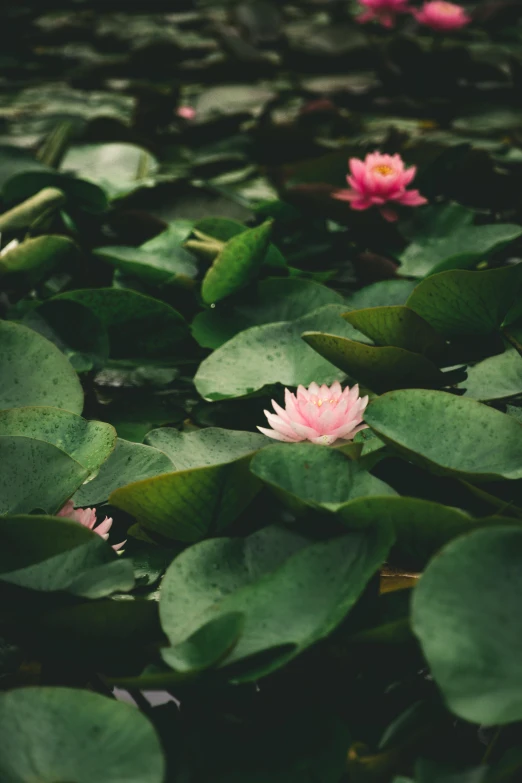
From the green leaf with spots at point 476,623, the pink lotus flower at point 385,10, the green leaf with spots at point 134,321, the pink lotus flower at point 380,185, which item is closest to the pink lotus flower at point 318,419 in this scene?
the green leaf with spots at point 476,623

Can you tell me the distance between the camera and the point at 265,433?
1.08m

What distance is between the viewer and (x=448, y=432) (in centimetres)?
100

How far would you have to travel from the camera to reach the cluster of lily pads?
2.41 ft

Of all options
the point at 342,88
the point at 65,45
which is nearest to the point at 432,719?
the point at 342,88

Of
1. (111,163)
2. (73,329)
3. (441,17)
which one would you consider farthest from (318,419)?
(441,17)

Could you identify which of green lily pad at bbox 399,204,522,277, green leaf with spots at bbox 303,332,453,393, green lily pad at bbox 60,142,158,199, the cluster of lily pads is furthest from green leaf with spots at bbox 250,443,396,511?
green lily pad at bbox 60,142,158,199

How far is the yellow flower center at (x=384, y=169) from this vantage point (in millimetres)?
1760

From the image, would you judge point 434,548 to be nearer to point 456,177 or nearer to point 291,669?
point 291,669

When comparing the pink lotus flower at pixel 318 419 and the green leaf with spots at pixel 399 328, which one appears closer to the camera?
the pink lotus flower at pixel 318 419

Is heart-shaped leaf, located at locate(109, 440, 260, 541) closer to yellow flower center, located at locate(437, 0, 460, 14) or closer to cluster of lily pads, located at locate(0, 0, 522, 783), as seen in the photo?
cluster of lily pads, located at locate(0, 0, 522, 783)

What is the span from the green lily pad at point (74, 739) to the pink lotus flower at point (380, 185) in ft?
4.15

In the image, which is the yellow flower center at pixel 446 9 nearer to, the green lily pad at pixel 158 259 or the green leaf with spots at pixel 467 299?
the green lily pad at pixel 158 259

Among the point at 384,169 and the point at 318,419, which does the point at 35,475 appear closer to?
the point at 318,419

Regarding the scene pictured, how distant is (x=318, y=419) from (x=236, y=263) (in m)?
0.51
